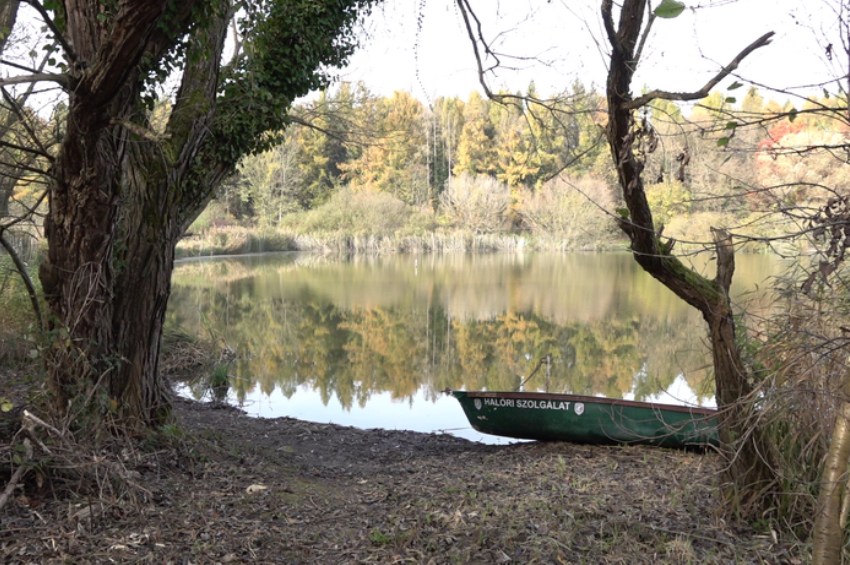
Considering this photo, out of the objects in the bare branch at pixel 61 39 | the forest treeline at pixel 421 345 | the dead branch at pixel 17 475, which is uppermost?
the bare branch at pixel 61 39

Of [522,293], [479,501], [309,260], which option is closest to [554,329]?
[522,293]

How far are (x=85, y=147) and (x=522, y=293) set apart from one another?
16.2 meters

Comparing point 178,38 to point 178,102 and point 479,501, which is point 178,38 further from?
point 479,501

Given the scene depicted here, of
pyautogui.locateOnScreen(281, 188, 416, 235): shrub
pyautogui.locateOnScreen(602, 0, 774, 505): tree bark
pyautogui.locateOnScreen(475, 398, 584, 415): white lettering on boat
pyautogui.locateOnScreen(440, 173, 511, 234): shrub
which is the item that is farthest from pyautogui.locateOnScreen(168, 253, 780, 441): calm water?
pyautogui.locateOnScreen(440, 173, 511, 234): shrub

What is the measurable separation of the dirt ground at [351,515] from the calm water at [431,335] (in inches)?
29.2

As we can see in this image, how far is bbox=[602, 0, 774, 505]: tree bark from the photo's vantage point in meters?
3.26

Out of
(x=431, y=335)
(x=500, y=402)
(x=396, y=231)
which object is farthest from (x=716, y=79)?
(x=396, y=231)

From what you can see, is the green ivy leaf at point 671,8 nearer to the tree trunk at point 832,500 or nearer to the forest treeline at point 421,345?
the tree trunk at point 832,500

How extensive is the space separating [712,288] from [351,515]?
2.39 m

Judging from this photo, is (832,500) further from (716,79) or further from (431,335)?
(431,335)

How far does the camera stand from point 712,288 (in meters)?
3.65

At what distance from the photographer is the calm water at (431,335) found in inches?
355

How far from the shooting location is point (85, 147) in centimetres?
347

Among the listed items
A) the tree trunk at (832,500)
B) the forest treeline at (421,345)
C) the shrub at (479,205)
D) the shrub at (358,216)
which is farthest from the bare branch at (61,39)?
the shrub at (479,205)
